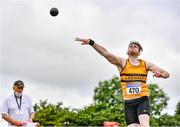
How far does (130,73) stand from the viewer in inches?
397

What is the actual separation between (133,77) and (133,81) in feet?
0.24

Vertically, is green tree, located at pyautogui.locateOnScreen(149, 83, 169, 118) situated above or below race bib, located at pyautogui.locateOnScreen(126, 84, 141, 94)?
above

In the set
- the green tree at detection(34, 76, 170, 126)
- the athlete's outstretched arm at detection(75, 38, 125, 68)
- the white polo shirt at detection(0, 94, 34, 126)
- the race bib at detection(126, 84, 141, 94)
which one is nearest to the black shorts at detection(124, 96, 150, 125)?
the race bib at detection(126, 84, 141, 94)

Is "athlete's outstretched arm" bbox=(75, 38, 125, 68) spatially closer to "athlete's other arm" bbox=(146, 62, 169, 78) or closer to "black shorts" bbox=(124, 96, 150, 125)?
"athlete's other arm" bbox=(146, 62, 169, 78)

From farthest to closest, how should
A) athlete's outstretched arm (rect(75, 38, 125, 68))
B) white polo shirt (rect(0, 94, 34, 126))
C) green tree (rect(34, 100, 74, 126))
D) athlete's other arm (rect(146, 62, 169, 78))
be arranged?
green tree (rect(34, 100, 74, 126)), white polo shirt (rect(0, 94, 34, 126)), athlete's outstretched arm (rect(75, 38, 125, 68)), athlete's other arm (rect(146, 62, 169, 78))

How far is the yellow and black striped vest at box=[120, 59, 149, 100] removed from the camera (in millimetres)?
9984

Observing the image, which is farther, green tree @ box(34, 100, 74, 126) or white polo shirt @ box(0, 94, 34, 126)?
green tree @ box(34, 100, 74, 126)

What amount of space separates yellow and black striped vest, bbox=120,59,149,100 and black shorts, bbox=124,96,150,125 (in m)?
0.08

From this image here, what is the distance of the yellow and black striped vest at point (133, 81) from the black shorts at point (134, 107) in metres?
0.08

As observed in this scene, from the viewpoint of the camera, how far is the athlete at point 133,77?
9.96 metres

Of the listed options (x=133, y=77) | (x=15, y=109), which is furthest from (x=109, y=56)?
(x=15, y=109)

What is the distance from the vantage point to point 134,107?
32.9 feet

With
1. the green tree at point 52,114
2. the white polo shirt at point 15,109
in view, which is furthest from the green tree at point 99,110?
the white polo shirt at point 15,109

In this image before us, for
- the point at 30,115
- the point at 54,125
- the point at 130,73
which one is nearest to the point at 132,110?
the point at 130,73
